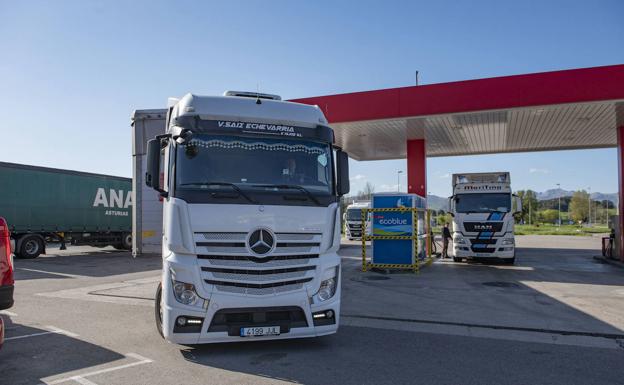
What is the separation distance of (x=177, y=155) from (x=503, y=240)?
14.1 m

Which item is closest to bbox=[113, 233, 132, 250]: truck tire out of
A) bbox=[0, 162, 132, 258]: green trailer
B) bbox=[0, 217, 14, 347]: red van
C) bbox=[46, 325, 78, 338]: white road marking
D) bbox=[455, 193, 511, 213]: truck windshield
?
bbox=[0, 162, 132, 258]: green trailer

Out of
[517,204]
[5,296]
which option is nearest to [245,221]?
[5,296]

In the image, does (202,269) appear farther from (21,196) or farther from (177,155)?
(21,196)

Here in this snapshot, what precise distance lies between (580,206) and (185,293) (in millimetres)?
109886

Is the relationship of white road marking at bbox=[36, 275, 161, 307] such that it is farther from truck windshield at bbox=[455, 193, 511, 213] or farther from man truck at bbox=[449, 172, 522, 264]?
truck windshield at bbox=[455, 193, 511, 213]

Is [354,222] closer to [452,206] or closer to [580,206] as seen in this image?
[452,206]

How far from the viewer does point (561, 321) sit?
819 centimetres

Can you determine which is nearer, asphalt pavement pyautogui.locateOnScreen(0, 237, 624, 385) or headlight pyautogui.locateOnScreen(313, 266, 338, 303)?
asphalt pavement pyautogui.locateOnScreen(0, 237, 624, 385)

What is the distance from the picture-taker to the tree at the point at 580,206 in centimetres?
9832

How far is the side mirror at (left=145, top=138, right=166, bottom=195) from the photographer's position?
19.5 feet

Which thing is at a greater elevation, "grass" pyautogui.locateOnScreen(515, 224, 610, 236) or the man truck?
the man truck

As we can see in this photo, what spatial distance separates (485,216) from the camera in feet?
56.3

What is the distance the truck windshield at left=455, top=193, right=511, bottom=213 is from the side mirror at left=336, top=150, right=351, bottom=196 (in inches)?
472

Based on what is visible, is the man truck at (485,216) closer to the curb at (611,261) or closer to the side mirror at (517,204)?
the side mirror at (517,204)
